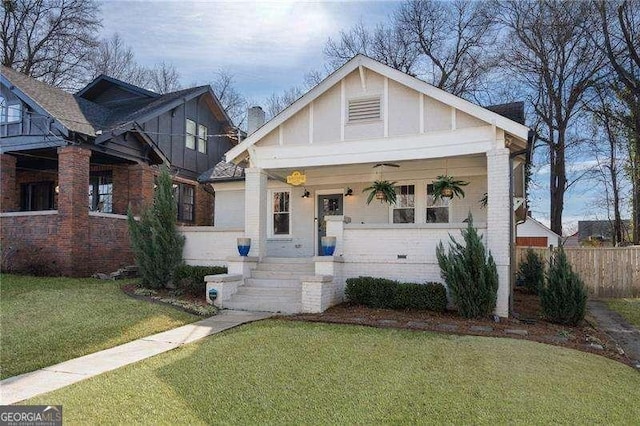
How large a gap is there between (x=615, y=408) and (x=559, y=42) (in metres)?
22.8

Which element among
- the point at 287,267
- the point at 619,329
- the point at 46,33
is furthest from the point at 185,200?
the point at 619,329

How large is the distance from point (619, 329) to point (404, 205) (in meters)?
5.94

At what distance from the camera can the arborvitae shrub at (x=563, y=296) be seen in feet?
29.6

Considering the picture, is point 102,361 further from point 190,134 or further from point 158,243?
point 190,134

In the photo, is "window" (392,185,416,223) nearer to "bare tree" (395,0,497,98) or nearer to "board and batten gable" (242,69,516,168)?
"board and batten gable" (242,69,516,168)

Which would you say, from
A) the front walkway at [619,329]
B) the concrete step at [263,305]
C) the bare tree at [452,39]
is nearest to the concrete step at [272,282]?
the concrete step at [263,305]

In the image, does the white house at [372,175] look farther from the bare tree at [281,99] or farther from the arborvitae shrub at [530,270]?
the bare tree at [281,99]

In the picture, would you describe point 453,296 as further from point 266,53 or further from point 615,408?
point 266,53

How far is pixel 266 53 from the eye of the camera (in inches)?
505

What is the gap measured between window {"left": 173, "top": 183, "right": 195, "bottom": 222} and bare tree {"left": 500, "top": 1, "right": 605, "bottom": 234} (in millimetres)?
17784

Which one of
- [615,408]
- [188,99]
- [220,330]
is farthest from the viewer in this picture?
[188,99]

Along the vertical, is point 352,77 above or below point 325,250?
above

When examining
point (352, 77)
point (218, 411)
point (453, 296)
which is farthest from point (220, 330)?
point (352, 77)

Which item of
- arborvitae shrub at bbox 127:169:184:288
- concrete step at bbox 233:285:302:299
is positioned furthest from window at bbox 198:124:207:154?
concrete step at bbox 233:285:302:299
